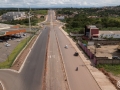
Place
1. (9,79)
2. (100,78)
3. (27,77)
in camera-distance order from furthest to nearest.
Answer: (27,77), (9,79), (100,78)

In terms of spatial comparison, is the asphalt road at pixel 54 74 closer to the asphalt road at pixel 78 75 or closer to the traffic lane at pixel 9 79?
the asphalt road at pixel 78 75

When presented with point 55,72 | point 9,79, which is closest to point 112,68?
point 55,72

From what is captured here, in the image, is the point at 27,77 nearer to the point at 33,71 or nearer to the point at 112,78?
the point at 33,71

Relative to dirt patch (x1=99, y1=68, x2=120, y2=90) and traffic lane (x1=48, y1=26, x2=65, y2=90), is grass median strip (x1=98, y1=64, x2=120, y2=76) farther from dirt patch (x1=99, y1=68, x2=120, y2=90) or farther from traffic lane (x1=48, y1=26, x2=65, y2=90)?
traffic lane (x1=48, y1=26, x2=65, y2=90)

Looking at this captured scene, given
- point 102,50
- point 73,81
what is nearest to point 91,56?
point 102,50

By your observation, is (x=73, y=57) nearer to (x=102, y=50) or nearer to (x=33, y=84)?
(x=102, y=50)

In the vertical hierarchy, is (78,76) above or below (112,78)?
below

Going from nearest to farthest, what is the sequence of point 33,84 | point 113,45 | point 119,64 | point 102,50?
point 33,84
point 119,64
point 102,50
point 113,45

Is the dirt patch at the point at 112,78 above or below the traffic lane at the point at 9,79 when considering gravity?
above

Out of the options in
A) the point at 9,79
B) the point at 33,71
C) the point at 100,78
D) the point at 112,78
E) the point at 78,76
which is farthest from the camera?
the point at 33,71

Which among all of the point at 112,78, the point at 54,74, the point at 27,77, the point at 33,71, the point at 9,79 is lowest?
the point at 9,79

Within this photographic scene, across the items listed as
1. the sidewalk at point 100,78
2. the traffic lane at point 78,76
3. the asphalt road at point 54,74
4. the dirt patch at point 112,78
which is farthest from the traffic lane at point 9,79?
the dirt patch at point 112,78
